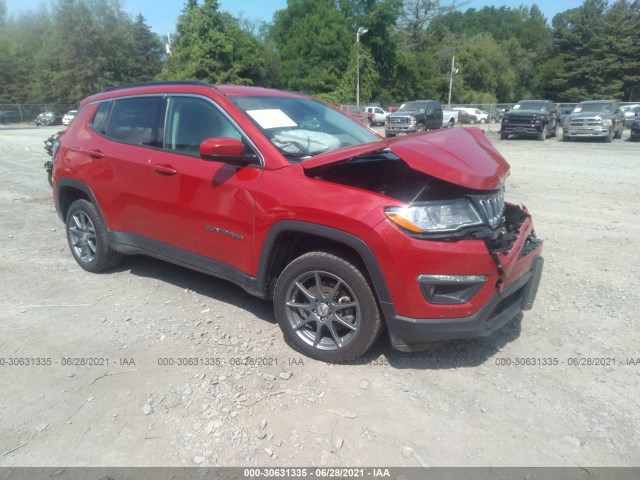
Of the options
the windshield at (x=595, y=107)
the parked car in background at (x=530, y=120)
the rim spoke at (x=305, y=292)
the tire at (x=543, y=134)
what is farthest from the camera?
the tire at (x=543, y=134)

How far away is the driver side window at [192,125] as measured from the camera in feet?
12.2

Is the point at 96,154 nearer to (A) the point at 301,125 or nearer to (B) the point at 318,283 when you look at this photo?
(A) the point at 301,125

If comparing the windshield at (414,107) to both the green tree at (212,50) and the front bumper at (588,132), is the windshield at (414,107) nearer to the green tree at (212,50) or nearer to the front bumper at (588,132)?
the front bumper at (588,132)

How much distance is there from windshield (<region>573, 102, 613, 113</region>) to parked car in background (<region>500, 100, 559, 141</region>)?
4.33ft

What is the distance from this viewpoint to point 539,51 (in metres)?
80.8

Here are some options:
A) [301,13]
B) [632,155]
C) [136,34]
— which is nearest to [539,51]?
[301,13]

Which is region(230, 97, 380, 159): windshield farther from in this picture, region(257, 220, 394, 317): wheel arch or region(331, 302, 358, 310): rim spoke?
region(331, 302, 358, 310): rim spoke

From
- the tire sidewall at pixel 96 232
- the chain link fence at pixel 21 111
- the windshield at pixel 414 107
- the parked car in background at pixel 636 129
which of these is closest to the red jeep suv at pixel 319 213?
the tire sidewall at pixel 96 232

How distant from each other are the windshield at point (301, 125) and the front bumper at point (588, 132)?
71.1 feet

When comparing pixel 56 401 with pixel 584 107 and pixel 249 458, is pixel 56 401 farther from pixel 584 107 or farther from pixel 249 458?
pixel 584 107

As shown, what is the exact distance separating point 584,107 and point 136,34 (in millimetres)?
60945

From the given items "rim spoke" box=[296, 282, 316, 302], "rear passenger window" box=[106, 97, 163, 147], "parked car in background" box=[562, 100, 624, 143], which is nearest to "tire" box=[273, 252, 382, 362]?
"rim spoke" box=[296, 282, 316, 302]

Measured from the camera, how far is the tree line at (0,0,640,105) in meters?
48.8

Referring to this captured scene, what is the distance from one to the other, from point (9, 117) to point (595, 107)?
160ft
